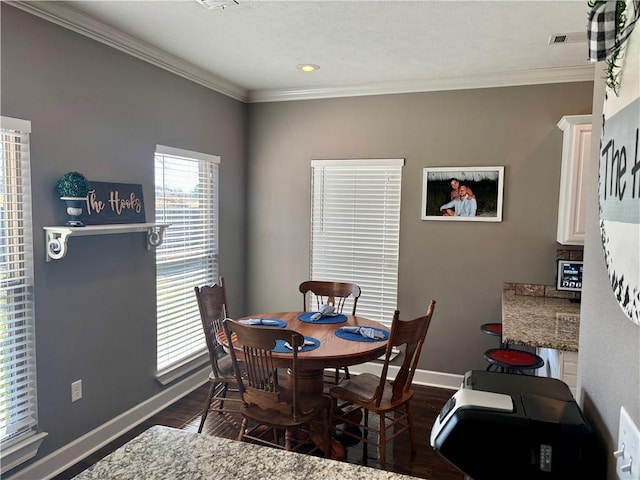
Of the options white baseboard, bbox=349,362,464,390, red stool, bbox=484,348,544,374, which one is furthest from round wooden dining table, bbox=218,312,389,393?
white baseboard, bbox=349,362,464,390

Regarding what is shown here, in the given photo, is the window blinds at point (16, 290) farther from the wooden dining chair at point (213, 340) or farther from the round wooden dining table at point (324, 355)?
the round wooden dining table at point (324, 355)

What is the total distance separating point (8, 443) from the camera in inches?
89.7

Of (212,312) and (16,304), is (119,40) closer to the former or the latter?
(16,304)

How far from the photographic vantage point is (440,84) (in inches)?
148

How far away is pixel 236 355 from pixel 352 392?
77cm

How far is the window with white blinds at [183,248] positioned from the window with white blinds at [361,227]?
1.00 meters

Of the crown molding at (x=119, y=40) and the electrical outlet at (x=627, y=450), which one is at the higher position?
the crown molding at (x=119, y=40)

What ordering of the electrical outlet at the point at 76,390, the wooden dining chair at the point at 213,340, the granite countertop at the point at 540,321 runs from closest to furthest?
1. the granite countertop at the point at 540,321
2. the electrical outlet at the point at 76,390
3. the wooden dining chair at the point at 213,340

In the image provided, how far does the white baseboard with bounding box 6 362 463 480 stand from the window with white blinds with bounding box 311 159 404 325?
0.65 metres

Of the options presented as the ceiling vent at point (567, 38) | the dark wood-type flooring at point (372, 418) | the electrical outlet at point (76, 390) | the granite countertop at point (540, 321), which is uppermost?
the ceiling vent at point (567, 38)

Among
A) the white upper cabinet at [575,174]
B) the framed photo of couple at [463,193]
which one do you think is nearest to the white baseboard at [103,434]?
the framed photo of couple at [463,193]

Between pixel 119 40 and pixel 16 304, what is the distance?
5.71 feet

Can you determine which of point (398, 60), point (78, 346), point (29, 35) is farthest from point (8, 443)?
point (398, 60)

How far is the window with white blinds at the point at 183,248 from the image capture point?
3.42 meters
